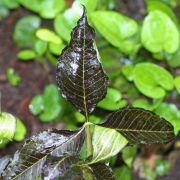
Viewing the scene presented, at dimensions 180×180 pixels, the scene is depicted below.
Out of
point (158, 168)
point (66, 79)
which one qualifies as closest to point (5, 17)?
point (158, 168)

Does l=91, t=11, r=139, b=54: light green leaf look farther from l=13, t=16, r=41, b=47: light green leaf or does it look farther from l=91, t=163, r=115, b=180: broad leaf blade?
l=91, t=163, r=115, b=180: broad leaf blade

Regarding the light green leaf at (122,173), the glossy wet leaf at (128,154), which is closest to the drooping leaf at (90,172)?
the light green leaf at (122,173)

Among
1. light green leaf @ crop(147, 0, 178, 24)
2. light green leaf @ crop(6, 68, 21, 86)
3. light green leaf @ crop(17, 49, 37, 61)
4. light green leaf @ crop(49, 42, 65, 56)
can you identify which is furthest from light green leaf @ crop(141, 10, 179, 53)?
light green leaf @ crop(6, 68, 21, 86)

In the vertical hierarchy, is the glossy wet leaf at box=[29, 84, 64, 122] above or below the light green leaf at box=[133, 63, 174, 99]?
below

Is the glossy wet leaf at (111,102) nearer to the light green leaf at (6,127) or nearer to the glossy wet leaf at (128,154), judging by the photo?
the glossy wet leaf at (128,154)

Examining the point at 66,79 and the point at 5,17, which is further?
the point at 5,17

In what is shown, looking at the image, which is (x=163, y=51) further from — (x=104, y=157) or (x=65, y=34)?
(x=104, y=157)
